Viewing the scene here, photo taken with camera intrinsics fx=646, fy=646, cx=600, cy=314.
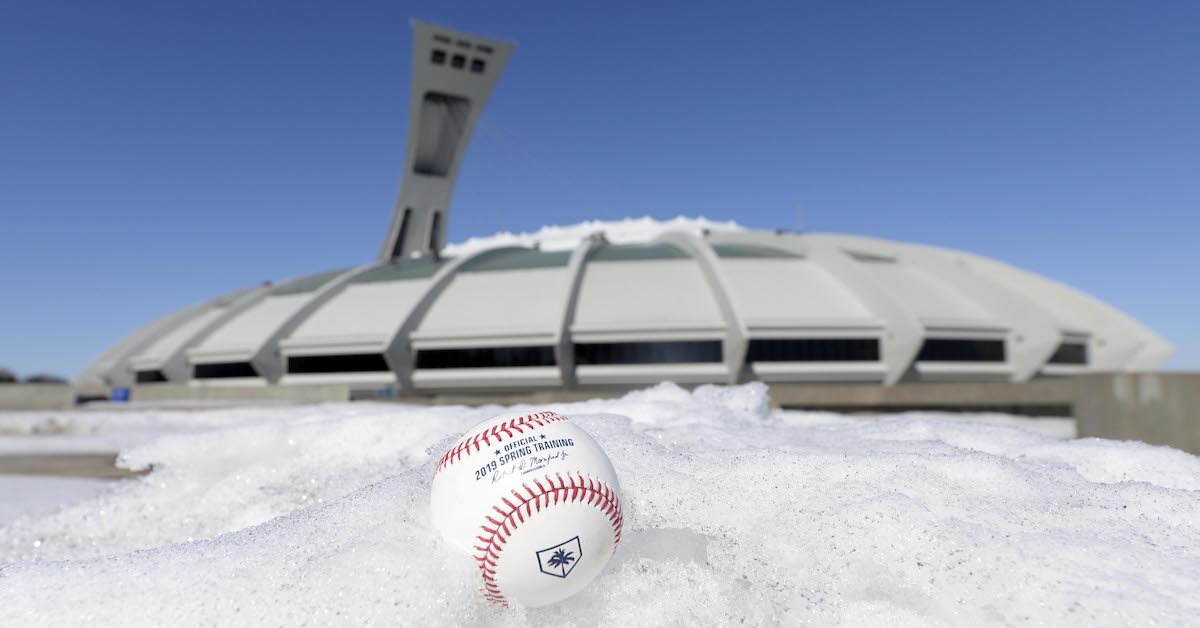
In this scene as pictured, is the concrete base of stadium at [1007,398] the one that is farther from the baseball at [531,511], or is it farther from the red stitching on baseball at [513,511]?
the red stitching on baseball at [513,511]

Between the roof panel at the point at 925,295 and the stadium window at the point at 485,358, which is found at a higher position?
the roof panel at the point at 925,295

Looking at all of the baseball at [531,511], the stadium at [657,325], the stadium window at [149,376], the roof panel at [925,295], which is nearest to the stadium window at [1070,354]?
the stadium at [657,325]

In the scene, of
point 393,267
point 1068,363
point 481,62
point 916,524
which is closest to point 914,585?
point 916,524

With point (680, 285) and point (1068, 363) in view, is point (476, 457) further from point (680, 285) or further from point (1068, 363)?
point (1068, 363)

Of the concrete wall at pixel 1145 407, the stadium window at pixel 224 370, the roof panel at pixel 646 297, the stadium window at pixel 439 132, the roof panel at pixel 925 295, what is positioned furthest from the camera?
the stadium window at pixel 439 132
